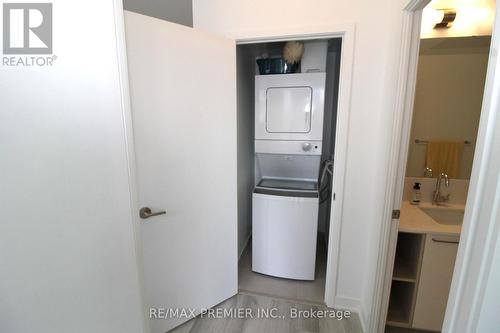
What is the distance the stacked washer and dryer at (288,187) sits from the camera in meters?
1.94

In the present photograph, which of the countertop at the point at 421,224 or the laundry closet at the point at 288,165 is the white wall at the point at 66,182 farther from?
the countertop at the point at 421,224

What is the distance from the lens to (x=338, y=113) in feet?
5.07

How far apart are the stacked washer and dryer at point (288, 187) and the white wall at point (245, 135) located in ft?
0.73

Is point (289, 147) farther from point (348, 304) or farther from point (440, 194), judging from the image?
point (348, 304)

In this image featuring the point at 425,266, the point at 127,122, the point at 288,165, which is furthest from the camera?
the point at 288,165

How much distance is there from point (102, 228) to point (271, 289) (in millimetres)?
1544

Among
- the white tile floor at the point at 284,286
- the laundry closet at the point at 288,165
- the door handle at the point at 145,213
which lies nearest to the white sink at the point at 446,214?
the laundry closet at the point at 288,165

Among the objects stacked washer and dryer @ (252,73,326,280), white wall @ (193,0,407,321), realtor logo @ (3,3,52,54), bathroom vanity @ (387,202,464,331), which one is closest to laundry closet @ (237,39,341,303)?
stacked washer and dryer @ (252,73,326,280)

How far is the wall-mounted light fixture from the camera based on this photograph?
5.06 ft

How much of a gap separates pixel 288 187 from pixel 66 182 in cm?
161

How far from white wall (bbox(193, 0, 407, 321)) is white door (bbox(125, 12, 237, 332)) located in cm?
26

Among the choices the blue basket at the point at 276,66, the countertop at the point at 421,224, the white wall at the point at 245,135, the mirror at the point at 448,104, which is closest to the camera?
the countertop at the point at 421,224

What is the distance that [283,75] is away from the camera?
198cm

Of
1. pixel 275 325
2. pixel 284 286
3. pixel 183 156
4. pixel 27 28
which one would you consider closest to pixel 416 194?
pixel 284 286
